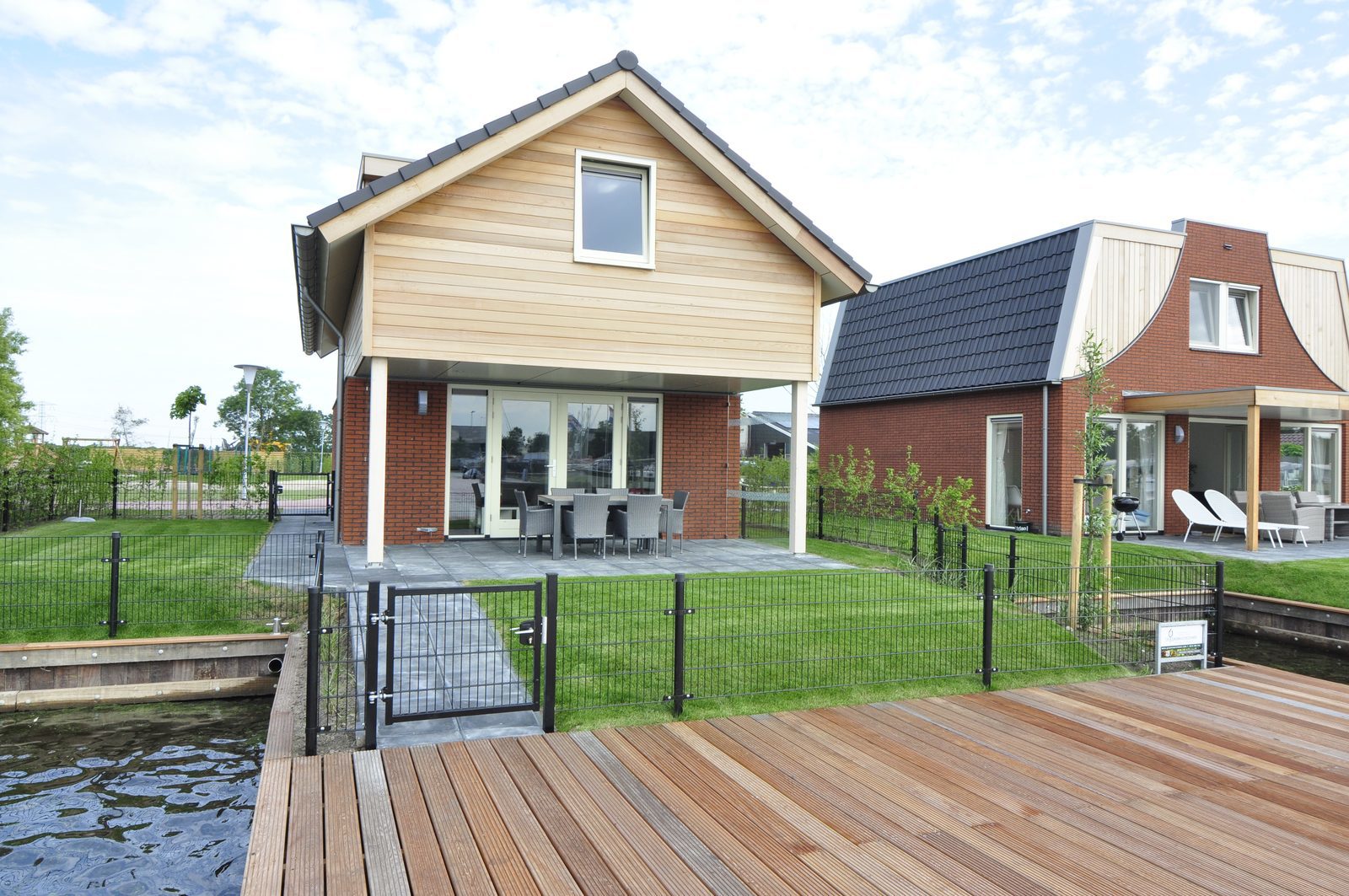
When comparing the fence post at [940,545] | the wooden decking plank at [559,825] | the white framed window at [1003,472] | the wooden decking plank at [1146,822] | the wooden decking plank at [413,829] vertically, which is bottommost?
the wooden decking plank at [1146,822]

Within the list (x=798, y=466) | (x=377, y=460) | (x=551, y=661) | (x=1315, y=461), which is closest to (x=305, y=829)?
(x=551, y=661)

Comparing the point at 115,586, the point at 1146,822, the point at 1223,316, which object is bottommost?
the point at 1146,822

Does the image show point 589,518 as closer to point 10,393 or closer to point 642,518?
point 642,518

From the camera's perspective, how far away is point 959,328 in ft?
57.7

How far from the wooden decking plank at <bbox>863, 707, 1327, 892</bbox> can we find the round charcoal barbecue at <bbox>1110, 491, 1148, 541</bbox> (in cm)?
955

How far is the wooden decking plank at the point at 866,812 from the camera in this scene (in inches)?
127

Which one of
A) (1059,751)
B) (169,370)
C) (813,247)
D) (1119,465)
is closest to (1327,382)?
(1119,465)

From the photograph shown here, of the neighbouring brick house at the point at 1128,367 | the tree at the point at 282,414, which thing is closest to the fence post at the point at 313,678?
the neighbouring brick house at the point at 1128,367

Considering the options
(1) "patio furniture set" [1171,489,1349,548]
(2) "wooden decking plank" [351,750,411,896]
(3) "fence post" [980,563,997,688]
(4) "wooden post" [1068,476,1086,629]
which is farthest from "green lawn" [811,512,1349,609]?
(2) "wooden decking plank" [351,750,411,896]

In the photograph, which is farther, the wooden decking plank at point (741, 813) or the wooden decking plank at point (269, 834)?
the wooden decking plank at point (741, 813)

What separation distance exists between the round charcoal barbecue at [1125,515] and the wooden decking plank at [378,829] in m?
11.9

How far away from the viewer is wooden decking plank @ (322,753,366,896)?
10.3ft

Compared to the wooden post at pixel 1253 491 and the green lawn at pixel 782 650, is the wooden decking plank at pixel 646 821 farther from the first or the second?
the wooden post at pixel 1253 491

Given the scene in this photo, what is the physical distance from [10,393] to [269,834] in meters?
15.5
